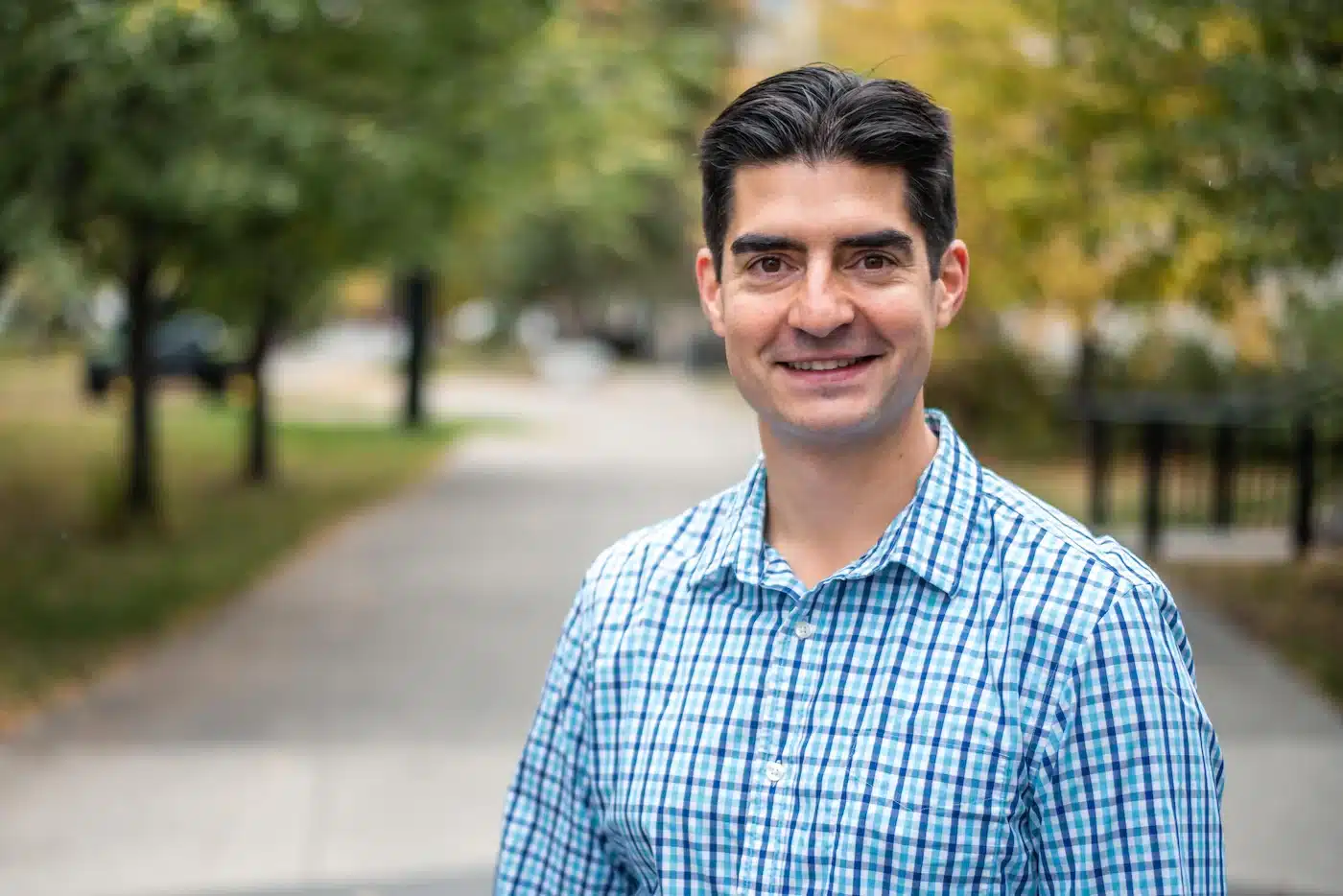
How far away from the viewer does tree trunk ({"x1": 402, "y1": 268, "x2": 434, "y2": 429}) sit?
26125 mm

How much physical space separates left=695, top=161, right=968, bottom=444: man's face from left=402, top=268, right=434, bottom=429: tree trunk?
76.6 ft

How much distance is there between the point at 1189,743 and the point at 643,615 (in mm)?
672

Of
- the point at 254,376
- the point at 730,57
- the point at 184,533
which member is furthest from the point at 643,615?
the point at 730,57

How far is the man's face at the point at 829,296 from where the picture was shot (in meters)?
1.94

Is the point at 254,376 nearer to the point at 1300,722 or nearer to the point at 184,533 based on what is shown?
the point at 184,533

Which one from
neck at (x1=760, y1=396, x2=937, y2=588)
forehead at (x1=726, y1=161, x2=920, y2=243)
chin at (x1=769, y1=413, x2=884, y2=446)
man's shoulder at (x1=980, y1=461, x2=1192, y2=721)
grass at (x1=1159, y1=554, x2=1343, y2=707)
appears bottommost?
grass at (x1=1159, y1=554, x2=1343, y2=707)

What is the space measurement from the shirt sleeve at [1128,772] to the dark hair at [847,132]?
0.52 meters

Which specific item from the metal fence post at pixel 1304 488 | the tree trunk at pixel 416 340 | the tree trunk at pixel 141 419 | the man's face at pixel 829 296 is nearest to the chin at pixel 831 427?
the man's face at pixel 829 296

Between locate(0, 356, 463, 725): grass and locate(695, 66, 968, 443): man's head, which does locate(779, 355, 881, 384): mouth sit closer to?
locate(695, 66, 968, 443): man's head

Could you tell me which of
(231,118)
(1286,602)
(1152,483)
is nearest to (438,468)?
(1152,483)

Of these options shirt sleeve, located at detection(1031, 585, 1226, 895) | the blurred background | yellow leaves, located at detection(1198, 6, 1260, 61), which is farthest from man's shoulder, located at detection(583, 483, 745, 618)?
yellow leaves, located at detection(1198, 6, 1260, 61)

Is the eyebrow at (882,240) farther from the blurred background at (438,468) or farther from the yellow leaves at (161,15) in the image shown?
the yellow leaves at (161,15)

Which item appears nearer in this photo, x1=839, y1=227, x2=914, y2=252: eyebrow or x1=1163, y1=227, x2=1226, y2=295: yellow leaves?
x1=839, y1=227, x2=914, y2=252: eyebrow

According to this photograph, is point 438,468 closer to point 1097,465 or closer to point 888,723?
point 1097,465
